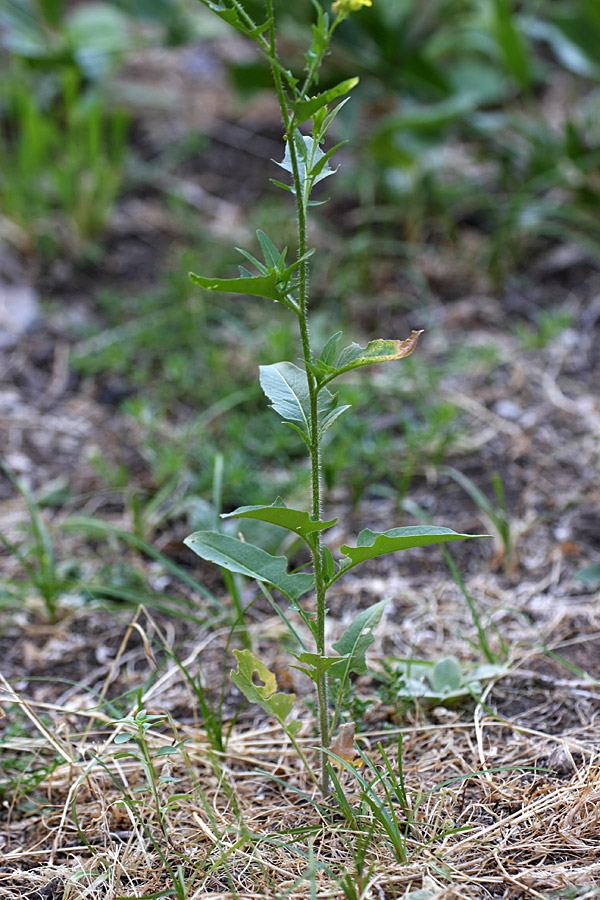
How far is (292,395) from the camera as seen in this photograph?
111 cm

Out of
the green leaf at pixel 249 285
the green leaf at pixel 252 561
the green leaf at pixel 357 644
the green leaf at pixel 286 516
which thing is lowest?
the green leaf at pixel 357 644

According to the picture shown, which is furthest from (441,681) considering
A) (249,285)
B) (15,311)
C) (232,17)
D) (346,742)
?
(15,311)

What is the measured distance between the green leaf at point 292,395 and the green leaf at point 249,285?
0.15 metres

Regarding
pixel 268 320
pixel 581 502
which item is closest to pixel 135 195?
pixel 268 320

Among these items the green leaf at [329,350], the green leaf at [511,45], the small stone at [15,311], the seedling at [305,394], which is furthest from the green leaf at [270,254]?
the green leaf at [511,45]

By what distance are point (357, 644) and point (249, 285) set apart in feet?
1.71

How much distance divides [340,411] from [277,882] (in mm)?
617

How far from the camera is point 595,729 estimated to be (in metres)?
1.28

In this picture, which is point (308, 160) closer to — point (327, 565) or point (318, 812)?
point (327, 565)

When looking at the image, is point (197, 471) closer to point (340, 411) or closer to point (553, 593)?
point (553, 593)

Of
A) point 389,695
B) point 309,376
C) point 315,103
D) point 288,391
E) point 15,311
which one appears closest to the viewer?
point 315,103

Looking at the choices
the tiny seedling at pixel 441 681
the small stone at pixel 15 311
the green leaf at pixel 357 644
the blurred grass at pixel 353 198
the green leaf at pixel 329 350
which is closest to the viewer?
the green leaf at pixel 329 350

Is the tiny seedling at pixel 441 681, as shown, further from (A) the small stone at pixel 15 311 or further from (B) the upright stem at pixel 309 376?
(A) the small stone at pixel 15 311

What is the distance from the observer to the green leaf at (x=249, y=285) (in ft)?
3.01
